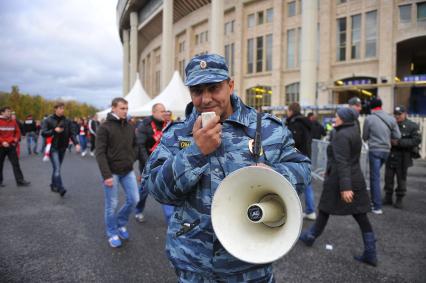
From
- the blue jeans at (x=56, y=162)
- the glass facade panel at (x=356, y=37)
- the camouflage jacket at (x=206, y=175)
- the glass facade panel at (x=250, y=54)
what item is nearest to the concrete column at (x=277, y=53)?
the glass facade panel at (x=250, y=54)

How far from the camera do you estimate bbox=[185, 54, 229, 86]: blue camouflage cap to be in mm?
1405

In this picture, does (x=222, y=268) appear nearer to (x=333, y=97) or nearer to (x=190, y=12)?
(x=333, y=97)

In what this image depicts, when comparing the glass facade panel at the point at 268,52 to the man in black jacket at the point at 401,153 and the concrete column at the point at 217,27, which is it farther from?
the man in black jacket at the point at 401,153

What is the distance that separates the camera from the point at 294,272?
3.16 metres

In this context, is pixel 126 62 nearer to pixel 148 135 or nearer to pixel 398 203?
pixel 148 135

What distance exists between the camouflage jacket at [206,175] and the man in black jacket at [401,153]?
516 centimetres

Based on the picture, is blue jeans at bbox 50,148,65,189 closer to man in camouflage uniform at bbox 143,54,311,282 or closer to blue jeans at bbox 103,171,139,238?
blue jeans at bbox 103,171,139,238

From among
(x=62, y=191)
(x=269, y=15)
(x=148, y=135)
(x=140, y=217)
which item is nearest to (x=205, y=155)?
(x=148, y=135)

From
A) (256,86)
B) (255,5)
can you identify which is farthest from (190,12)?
(256,86)

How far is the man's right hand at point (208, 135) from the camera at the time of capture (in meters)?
1.20

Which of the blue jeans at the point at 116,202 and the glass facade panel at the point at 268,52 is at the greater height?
the glass facade panel at the point at 268,52

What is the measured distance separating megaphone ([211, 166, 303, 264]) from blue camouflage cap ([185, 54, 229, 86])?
467mm

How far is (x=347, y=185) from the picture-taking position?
10.8 feet

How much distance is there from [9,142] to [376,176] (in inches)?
322
